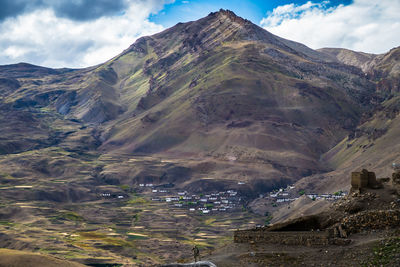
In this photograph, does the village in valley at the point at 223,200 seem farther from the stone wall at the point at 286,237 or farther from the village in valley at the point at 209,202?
the stone wall at the point at 286,237

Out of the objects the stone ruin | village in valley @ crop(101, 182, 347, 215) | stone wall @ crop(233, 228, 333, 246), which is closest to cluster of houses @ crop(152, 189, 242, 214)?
village in valley @ crop(101, 182, 347, 215)

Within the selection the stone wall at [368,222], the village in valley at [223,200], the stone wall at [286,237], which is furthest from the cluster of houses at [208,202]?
the stone wall at [368,222]

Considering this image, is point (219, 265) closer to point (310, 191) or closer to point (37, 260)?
point (37, 260)

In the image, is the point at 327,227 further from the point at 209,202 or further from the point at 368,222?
the point at 209,202

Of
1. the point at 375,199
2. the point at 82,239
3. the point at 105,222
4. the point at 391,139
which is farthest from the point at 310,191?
the point at 375,199

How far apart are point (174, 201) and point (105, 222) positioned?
43.1 m

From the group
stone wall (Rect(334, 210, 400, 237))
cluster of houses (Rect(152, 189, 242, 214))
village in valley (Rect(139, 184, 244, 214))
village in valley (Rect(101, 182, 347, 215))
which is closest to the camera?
stone wall (Rect(334, 210, 400, 237))

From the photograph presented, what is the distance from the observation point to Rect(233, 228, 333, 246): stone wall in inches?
1287

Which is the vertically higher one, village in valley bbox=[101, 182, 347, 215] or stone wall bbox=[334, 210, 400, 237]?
village in valley bbox=[101, 182, 347, 215]

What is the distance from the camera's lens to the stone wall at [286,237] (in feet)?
107

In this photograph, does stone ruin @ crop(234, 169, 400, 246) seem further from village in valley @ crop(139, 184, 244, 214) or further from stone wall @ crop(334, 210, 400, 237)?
village in valley @ crop(139, 184, 244, 214)

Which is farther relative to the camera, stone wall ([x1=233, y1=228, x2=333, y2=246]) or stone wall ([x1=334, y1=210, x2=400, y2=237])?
stone wall ([x1=233, y1=228, x2=333, y2=246])

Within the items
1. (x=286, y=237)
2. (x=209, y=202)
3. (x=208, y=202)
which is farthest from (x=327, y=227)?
(x=208, y=202)

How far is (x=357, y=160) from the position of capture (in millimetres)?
197875
